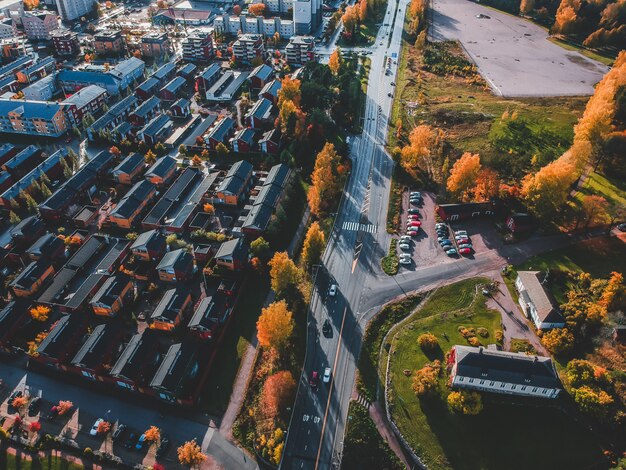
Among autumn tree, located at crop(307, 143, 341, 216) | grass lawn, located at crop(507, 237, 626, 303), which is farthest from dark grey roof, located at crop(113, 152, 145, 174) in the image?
grass lawn, located at crop(507, 237, 626, 303)

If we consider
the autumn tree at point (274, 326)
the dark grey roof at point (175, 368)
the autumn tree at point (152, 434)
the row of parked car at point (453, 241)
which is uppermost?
the autumn tree at point (274, 326)

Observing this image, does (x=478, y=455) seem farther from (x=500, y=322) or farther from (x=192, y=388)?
(x=192, y=388)

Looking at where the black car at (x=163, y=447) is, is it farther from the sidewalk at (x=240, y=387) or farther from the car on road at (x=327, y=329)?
the car on road at (x=327, y=329)

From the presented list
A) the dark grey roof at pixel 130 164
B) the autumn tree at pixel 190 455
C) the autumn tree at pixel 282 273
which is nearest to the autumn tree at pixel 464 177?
the autumn tree at pixel 282 273

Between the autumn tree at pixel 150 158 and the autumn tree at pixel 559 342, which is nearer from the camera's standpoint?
the autumn tree at pixel 559 342

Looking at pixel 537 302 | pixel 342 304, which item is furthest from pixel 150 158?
pixel 537 302

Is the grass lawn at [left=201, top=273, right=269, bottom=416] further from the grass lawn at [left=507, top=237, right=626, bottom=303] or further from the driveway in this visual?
the grass lawn at [left=507, top=237, right=626, bottom=303]

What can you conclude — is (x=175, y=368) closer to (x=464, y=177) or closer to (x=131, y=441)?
(x=131, y=441)
